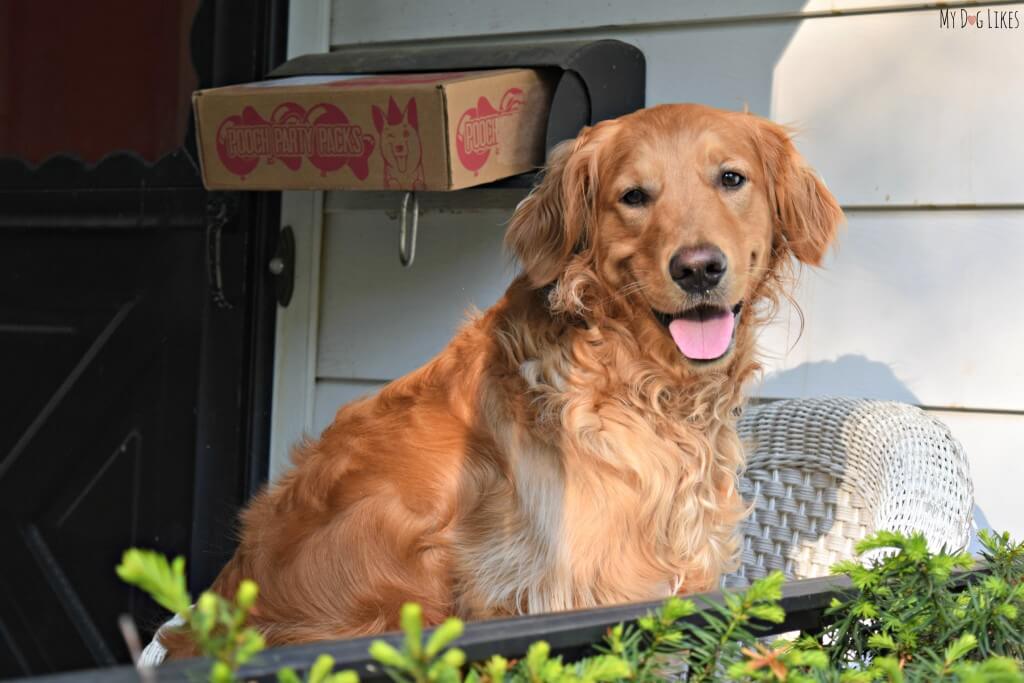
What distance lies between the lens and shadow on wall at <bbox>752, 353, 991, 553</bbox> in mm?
2664

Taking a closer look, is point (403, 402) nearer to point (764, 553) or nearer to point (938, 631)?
point (764, 553)

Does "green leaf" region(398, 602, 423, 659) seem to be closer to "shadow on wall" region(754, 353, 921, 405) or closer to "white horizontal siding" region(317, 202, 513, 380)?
"shadow on wall" region(754, 353, 921, 405)

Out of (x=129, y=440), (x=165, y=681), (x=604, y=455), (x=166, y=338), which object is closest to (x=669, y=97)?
(x=604, y=455)

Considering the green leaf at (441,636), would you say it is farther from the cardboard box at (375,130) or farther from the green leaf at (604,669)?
the cardboard box at (375,130)

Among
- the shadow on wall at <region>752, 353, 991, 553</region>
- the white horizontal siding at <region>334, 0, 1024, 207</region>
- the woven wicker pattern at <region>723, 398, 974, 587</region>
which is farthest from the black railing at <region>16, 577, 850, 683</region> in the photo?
the white horizontal siding at <region>334, 0, 1024, 207</region>

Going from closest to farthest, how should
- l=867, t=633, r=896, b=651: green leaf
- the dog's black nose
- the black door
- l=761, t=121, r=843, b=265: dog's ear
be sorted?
l=867, t=633, r=896, b=651: green leaf → the dog's black nose → l=761, t=121, r=843, b=265: dog's ear → the black door

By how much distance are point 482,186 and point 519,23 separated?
66 cm

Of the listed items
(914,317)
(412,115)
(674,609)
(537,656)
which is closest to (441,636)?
(537,656)

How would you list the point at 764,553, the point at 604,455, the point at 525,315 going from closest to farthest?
the point at 604,455, the point at 525,315, the point at 764,553

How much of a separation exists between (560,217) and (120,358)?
1768 millimetres

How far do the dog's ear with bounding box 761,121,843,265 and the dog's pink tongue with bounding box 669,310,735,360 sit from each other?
280 mm

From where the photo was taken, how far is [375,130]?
7.91ft

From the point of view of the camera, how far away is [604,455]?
1913 millimetres

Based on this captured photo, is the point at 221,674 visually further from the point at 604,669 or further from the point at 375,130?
the point at 375,130
